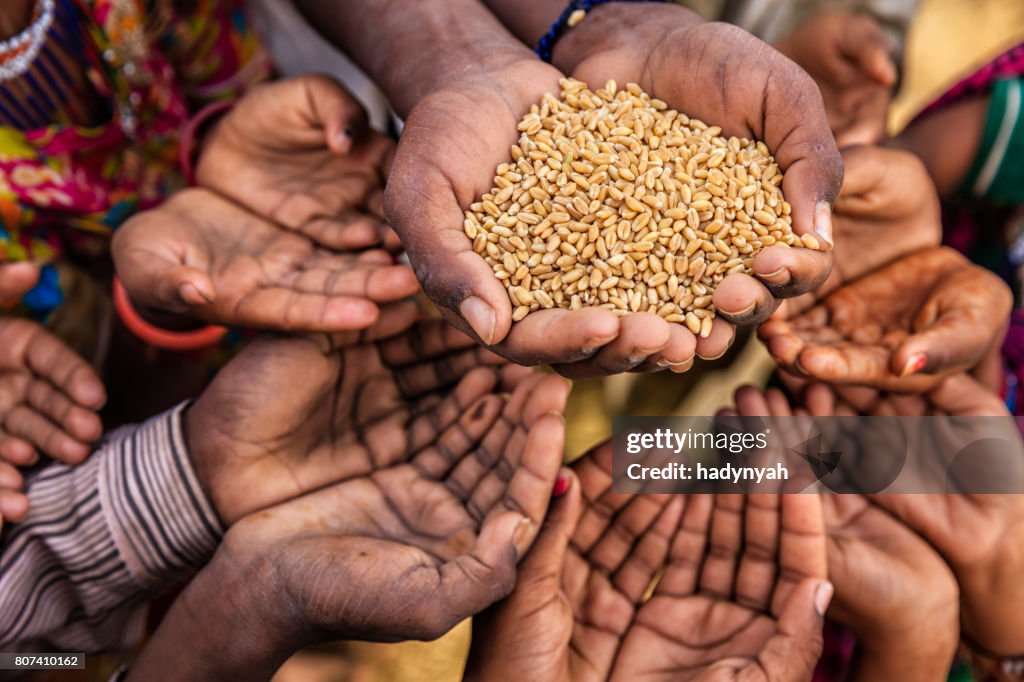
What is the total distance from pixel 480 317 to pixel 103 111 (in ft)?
5.41

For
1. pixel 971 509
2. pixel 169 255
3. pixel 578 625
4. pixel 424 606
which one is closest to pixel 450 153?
pixel 169 255

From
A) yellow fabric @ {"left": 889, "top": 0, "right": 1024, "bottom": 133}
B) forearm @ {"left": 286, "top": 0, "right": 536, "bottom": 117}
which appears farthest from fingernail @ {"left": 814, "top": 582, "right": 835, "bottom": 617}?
yellow fabric @ {"left": 889, "top": 0, "right": 1024, "bottom": 133}

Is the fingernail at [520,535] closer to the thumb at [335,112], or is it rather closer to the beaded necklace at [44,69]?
the thumb at [335,112]

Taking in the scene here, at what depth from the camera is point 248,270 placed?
1.92 meters

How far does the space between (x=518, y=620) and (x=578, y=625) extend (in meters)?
0.25

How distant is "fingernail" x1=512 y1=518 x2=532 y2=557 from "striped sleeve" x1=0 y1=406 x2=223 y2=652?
0.74m

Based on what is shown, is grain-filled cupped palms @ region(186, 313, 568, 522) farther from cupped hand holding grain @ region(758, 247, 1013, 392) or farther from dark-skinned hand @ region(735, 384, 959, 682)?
dark-skinned hand @ region(735, 384, 959, 682)

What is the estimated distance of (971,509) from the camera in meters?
1.94

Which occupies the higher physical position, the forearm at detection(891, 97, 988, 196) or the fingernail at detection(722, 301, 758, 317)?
the fingernail at detection(722, 301, 758, 317)

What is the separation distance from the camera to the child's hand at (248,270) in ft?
5.89

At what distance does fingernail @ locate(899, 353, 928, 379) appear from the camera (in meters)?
1.81

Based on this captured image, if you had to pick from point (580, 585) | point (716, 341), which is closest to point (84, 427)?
point (580, 585)

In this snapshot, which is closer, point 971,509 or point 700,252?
point 700,252

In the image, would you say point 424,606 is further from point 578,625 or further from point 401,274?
point 401,274
